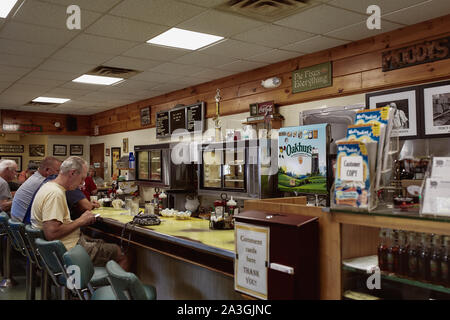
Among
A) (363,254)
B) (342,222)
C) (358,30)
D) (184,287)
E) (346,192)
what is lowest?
(184,287)

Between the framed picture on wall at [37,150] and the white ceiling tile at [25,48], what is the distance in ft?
20.3

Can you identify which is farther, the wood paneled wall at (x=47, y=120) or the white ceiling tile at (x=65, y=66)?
the wood paneled wall at (x=47, y=120)

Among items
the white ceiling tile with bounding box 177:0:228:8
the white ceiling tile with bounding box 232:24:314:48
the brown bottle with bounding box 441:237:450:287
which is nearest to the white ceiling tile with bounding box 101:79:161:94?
the white ceiling tile with bounding box 232:24:314:48

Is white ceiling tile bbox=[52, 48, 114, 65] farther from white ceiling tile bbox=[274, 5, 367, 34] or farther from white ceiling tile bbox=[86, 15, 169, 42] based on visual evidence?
white ceiling tile bbox=[274, 5, 367, 34]

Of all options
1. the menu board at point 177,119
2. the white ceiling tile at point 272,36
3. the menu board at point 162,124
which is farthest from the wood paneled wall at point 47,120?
the white ceiling tile at point 272,36

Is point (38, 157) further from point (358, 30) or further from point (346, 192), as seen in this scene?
point (346, 192)

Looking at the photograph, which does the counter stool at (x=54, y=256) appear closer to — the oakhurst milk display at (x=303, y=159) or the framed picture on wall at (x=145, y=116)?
the oakhurst milk display at (x=303, y=159)

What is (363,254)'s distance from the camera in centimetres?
184

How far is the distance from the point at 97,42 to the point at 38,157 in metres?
7.18

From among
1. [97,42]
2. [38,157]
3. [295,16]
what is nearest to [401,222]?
[295,16]

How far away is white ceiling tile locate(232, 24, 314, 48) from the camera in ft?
12.4

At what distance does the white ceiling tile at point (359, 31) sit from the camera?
3.65 meters

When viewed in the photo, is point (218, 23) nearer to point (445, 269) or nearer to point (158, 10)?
point (158, 10)

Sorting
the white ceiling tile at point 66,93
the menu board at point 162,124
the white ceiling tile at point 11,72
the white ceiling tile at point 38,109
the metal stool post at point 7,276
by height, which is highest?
the white ceiling tile at point 11,72
